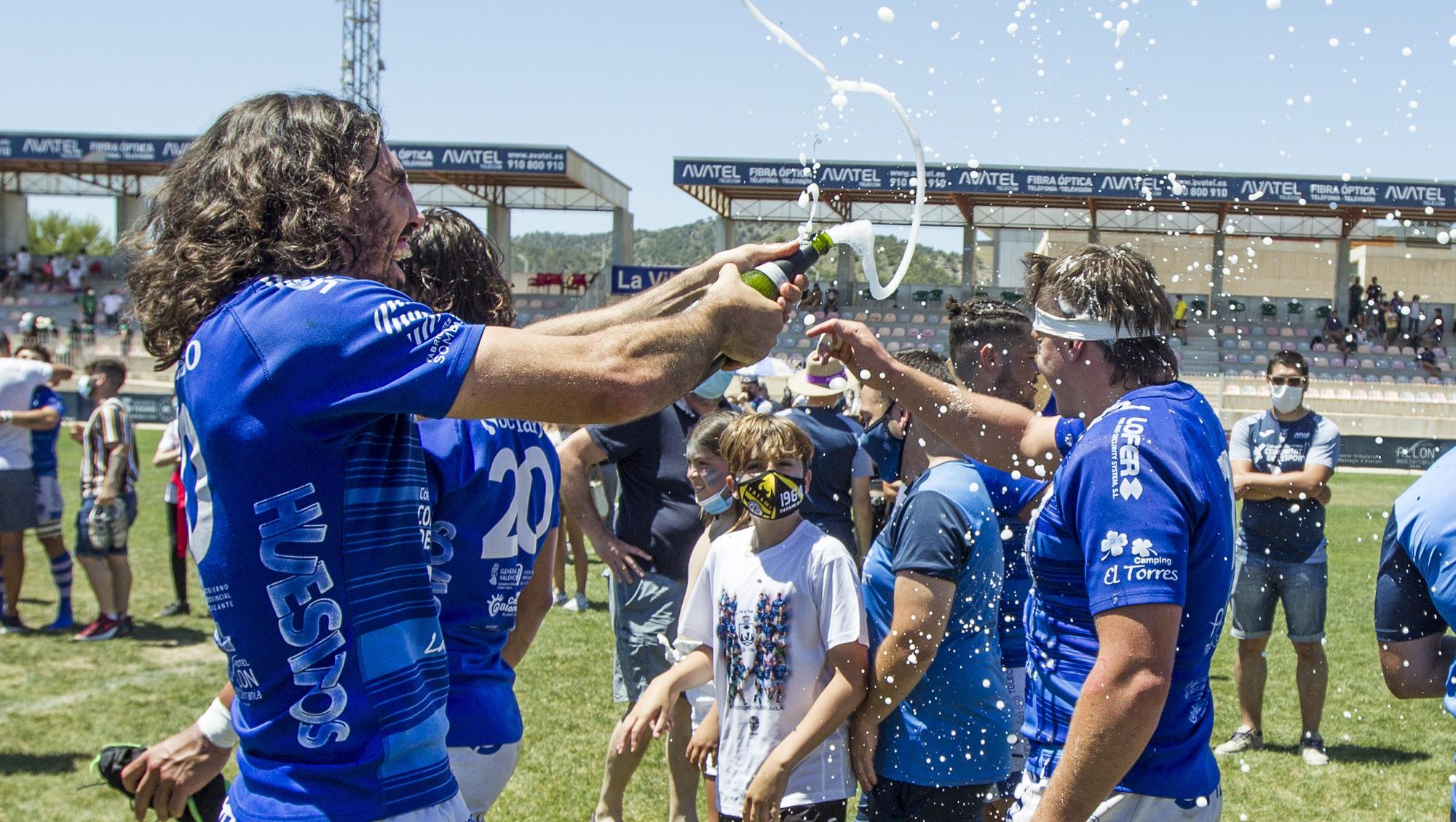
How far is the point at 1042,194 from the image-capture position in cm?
3406

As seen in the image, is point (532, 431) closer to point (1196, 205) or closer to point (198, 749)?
point (198, 749)

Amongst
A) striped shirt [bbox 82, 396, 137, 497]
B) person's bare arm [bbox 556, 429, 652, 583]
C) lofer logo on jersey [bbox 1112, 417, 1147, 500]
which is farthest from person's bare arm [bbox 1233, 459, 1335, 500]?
striped shirt [bbox 82, 396, 137, 497]

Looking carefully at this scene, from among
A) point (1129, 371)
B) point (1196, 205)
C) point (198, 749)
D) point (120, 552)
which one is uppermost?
point (1196, 205)

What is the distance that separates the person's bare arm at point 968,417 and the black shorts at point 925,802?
0.94 metres

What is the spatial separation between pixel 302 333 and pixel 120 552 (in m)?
7.66

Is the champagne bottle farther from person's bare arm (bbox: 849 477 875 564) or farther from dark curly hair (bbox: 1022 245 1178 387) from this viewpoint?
person's bare arm (bbox: 849 477 875 564)

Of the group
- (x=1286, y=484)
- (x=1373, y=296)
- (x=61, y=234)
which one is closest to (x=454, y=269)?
(x=1286, y=484)

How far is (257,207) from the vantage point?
1.70 meters

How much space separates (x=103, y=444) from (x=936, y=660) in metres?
7.33

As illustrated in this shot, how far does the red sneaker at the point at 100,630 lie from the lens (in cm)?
811

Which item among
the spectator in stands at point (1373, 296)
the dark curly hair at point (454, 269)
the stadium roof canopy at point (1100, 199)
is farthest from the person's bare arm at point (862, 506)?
the spectator in stands at point (1373, 296)

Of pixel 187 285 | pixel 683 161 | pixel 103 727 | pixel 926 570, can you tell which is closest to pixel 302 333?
pixel 187 285

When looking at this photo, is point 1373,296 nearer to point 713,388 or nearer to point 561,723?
point 713,388

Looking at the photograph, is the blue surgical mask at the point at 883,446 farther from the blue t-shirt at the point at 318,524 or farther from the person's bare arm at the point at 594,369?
the blue t-shirt at the point at 318,524
